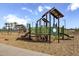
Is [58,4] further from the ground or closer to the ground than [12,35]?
further from the ground

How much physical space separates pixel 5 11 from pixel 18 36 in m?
3.42

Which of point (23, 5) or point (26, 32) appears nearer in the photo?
point (23, 5)

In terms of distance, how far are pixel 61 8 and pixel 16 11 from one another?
250 cm

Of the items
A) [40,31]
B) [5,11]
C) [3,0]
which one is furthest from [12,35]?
[3,0]

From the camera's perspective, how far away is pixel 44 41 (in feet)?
44.5

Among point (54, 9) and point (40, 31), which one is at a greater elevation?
point (54, 9)

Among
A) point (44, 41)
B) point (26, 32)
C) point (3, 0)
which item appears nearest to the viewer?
point (3, 0)

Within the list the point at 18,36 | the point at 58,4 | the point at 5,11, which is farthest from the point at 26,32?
the point at 58,4

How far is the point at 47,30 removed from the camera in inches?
545

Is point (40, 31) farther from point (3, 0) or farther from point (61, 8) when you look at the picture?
point (3, 0)

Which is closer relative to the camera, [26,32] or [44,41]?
[44,41]

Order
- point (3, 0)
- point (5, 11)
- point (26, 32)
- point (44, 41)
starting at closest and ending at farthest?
point (3, 0)
point (5, 11)
point (44, 41)
point (26, 32)

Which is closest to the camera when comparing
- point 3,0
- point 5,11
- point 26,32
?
point 3,0

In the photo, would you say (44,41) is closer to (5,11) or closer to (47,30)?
(47,30)
